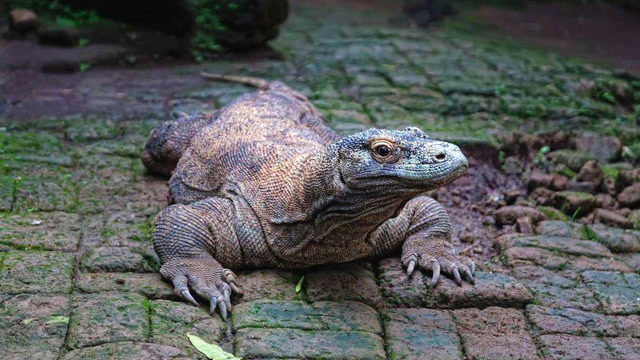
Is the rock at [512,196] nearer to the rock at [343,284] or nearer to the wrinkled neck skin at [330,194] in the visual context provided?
the rock at [343,284]

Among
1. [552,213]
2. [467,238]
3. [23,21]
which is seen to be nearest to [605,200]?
→ [552,213]

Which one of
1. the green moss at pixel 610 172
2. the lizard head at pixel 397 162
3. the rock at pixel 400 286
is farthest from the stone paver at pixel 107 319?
the green moss at pixel 610 172

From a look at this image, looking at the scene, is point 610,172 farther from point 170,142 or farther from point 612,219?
point 170,142

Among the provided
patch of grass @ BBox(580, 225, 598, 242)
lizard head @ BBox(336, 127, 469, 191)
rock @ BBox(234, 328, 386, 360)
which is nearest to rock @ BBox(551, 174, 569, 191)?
patch of grass @ BBox(580, 225, 598, 242)

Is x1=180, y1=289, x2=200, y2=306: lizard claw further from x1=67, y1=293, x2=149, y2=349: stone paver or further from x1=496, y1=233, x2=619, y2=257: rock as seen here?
x1=496, y1=233, x2=619, y2=257: rock

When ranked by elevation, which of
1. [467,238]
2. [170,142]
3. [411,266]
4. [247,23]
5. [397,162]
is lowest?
[467,238]

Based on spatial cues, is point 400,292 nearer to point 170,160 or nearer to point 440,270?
point 440,270
